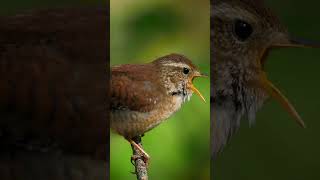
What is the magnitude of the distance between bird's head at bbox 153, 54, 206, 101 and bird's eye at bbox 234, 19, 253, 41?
0.15 m

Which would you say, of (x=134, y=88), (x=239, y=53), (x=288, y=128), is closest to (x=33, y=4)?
(x=134, y=88)

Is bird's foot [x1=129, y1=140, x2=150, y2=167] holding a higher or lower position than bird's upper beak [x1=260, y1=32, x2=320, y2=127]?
lower

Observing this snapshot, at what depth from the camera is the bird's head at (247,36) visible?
1.23m

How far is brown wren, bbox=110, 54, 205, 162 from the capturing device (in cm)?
109

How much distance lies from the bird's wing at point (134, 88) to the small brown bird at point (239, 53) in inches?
5.8

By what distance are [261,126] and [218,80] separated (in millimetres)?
385

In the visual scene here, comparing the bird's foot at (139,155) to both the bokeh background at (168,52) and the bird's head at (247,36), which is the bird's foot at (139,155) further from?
the bird's head at (247,36)

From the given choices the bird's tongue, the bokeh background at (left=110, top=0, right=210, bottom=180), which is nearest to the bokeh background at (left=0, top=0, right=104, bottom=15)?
the bokeh background at (left=110, top=0, right=210, bottom=180)

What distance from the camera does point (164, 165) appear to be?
113 cm

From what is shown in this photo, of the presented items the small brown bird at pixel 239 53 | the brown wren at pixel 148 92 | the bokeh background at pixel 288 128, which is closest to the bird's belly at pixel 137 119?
the brown wren at pixel 148 92

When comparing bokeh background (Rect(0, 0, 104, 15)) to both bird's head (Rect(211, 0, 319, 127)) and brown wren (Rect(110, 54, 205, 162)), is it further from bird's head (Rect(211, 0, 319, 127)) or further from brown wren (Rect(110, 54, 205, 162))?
bird's head (Rect(211, 0, 319, 127))

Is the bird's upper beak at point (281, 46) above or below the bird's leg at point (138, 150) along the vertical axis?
above

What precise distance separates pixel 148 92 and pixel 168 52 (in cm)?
8

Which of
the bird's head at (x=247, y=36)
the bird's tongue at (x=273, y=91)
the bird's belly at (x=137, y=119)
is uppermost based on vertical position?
the bird's head at (x=247, y=36)
